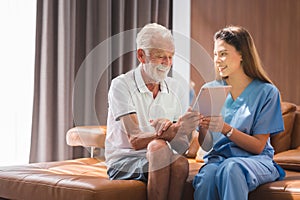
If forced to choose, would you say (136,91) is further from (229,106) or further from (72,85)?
(72,85)

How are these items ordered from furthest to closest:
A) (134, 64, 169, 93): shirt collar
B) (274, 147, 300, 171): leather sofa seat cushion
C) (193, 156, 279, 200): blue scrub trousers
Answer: (274, 147, 300, 171): leather sofa seat cushion < (134, 64, 169, 93): shirt collar < (193, 156, 279, 200): blue scrub trousers

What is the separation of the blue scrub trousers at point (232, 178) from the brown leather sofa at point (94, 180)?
7 centimetres

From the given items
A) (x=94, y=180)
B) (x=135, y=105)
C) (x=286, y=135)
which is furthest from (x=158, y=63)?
(x=286, y=135)

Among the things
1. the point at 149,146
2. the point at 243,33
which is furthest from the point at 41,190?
the point at 243,33

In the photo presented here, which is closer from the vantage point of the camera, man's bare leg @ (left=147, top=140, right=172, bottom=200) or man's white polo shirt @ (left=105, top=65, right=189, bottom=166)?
man's bare leg @ (left=147, top=140, right=172, bottom=200)

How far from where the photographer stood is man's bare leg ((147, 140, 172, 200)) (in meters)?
2.09

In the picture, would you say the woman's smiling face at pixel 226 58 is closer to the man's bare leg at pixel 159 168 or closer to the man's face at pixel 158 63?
the man's face at pixel 158 63

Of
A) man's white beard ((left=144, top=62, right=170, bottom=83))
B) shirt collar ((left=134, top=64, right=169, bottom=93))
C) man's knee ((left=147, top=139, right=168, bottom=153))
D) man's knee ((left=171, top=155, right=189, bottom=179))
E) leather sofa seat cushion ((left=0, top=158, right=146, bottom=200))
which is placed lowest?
leather sofa seat cushion ((left=0, top=158, right=146, bottom=200))

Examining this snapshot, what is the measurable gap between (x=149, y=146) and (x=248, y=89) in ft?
1.88

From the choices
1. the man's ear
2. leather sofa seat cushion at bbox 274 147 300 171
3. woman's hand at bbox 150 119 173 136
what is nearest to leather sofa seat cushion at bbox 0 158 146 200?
woman's hand at bbox 150 119 173 136

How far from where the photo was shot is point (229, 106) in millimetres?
2412

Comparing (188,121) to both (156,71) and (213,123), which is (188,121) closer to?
(213,123)

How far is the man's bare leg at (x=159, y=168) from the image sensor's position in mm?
2088

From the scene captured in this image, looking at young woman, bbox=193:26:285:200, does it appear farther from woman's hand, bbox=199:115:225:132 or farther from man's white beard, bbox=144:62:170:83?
man's white beard, bbox=144:62:170:83
